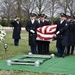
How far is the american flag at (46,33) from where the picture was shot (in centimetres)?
1123

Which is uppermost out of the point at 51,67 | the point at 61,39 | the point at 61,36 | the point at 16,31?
the point at 61,36

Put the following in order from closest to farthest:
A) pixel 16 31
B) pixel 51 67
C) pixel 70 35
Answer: pixel 51 67
pixel 70 35
pixel 16 31

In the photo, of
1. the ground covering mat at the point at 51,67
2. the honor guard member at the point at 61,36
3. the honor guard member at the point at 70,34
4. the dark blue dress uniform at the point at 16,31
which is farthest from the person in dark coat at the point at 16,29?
the ground covering mat at the point at 51,67

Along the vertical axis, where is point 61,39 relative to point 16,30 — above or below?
above

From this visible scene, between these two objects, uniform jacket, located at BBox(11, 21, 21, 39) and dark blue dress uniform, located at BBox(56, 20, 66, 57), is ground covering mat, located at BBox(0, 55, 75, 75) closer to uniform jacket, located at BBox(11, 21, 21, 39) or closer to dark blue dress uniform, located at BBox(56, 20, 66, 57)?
dark blue dress uniform, located at BBox(56, 20, 66, 57)

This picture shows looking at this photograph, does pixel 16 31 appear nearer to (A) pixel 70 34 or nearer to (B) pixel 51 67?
(A) pixel 70 34

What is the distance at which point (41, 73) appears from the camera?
7785 mm

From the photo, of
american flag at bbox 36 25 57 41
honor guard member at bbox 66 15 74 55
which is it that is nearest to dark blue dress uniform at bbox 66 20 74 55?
honor guard member at bbox 66 15 74 55

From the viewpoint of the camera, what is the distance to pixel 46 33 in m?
11.4

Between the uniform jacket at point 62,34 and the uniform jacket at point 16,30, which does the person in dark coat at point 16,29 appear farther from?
the uniform jacket at point 62,34

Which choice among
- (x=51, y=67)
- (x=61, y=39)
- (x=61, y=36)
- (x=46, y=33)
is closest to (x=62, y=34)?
(x=61, y=36)

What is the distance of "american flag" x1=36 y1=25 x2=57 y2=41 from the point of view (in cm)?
1123

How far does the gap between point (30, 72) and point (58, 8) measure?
42590 millimetres

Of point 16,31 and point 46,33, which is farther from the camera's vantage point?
point 16,31
